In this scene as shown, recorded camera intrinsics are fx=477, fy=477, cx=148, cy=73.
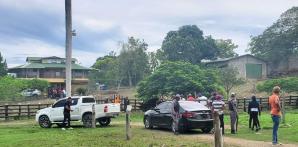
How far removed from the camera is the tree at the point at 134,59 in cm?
7344

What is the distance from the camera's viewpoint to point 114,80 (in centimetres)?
7756

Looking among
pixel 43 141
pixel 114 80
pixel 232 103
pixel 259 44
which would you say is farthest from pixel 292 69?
pixel 43 141

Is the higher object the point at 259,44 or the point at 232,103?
the point at 259,44

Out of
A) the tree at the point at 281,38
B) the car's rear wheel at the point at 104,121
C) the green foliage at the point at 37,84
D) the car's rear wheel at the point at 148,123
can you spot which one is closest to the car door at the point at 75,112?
the car's rear wheel at the point at 104,121

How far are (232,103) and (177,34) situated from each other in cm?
6078

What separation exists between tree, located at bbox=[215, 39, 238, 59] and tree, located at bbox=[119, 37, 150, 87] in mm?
17910

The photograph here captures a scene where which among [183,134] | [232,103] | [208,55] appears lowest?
[183,134]

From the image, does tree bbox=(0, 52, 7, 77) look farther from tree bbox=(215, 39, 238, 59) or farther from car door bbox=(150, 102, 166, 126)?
car door bbox=(150, 102, 166, 126)

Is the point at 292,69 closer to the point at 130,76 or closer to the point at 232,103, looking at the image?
the point at 130,76

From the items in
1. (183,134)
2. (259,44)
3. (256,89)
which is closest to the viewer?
(183,134)

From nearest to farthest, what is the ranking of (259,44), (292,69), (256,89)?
(256,89) < (292,69) < (259,44)

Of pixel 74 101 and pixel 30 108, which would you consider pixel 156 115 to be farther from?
pixel 30 108

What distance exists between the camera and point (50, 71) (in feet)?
265

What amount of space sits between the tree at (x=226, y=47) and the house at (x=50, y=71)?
24637mm
